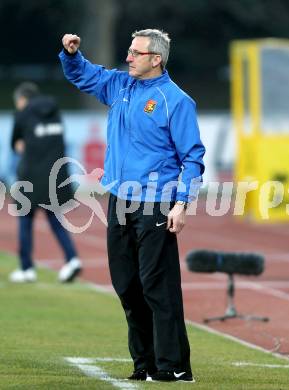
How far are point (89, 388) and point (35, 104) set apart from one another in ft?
25.4

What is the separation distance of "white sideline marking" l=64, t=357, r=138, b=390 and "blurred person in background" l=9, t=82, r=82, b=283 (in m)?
5.76

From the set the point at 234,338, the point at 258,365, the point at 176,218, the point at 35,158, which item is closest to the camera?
the point at 176,218

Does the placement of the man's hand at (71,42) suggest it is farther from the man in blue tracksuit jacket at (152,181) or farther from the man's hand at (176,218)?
the man's hand at (176,218)

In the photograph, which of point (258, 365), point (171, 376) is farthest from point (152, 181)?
point (258, 365)

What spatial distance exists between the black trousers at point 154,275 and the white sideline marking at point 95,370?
27 centimetres

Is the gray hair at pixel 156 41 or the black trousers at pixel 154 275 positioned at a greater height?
the gray hair at pixel 156 41

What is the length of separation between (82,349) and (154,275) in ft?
7.15

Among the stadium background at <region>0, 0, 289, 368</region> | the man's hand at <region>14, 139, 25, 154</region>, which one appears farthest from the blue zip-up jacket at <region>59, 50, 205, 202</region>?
the stadium background at <region>0, 0, 289, 368</region>

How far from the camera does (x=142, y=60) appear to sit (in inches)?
317

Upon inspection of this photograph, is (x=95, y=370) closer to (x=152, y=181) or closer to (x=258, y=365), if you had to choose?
(x=258, y=365)

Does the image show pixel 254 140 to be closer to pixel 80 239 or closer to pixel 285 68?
pixel 285 68

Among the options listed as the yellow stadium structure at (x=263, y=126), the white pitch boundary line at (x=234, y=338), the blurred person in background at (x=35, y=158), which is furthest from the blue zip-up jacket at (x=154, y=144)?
the yellow stadium structure at (x=263, y=126)

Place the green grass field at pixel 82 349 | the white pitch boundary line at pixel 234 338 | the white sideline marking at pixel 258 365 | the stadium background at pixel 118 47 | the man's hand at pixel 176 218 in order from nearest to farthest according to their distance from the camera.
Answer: the man's hand at pixel 176 218 → the green grass field at pixel 82 349 → the white sideline marking at pixel 258 365 → the white pitch boundary line at pixel 234 338 → the stadium background at pixel 118 47

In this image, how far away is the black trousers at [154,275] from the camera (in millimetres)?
8086
